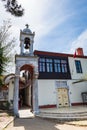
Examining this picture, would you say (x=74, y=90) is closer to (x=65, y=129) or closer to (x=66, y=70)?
(x=66, y=70)

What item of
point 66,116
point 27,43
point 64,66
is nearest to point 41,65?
point 64,66

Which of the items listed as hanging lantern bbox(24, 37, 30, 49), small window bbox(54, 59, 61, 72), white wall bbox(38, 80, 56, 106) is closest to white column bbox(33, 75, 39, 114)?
white wall bbox(38, 80, 56, 106)

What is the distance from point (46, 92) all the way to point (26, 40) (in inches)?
239

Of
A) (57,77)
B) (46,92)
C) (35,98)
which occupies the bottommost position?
(35,98)

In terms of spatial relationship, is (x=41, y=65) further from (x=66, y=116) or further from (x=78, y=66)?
(x=66, y=116)

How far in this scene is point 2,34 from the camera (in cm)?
1192

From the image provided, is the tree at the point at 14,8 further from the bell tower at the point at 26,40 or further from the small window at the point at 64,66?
→ the small window at the point at 64,66

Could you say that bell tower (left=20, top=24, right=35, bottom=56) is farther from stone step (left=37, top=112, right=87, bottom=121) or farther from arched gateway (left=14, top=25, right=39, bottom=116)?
stone step (left=37, top=112, right=87, bottom=121)

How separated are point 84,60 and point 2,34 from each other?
11.4m

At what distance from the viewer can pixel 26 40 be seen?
Answer: 45.2 feet

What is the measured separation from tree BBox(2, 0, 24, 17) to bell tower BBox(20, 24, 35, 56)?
5.74 meters

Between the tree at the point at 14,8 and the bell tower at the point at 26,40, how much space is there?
5.74 m

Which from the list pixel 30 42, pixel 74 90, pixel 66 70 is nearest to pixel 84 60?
pixel 66 70

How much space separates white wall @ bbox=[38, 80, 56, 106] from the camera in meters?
15.1
